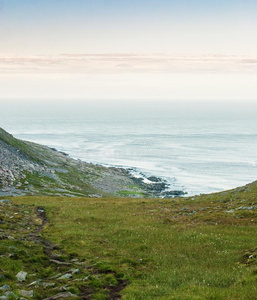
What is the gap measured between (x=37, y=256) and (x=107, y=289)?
251 inches

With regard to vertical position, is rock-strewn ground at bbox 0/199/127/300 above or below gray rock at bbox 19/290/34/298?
below

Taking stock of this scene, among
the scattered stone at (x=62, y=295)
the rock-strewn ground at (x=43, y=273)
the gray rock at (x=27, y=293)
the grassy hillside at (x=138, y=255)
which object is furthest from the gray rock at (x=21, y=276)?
the scattered stone at (x=62, y=295)

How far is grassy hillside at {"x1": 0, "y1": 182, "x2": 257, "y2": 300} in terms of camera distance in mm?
15211

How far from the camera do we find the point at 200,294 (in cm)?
1334

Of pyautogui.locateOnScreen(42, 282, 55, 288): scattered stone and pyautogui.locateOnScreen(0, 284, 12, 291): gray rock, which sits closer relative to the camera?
pyautogui.locateOnScreen(0, 284, 12, 291): gray rock

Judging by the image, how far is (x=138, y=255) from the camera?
22.0 meters

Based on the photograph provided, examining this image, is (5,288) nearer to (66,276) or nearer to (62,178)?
(66,276)

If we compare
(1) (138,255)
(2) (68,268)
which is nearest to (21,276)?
(2) (68,268)

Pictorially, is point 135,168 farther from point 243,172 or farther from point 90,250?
point 90,250

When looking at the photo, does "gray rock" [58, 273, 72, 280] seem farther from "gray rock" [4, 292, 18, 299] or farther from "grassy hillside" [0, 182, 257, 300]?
"gray rock" [4, 292, 18, 299]

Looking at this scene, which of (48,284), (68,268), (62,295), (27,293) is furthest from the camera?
(68,268)

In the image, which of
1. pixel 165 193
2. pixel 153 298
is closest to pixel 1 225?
pixel 153 298

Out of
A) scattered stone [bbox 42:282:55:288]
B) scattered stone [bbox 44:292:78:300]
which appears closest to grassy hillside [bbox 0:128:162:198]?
scattered stone [bbox 42:282:55:288]

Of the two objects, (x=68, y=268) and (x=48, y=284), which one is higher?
(x=48, y=284)
